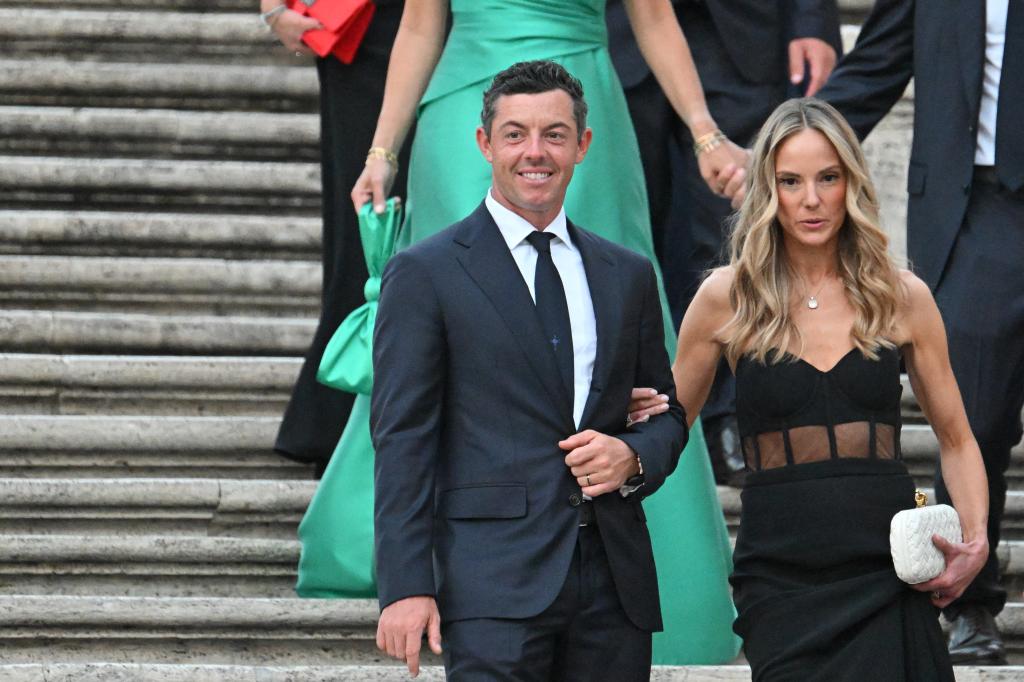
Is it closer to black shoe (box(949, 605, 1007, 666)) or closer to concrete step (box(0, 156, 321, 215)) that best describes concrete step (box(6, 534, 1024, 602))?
black shoe (box(949, 605, 1007, 666))

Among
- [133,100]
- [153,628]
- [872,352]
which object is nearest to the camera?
[872,352]

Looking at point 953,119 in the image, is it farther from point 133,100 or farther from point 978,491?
point 133,100

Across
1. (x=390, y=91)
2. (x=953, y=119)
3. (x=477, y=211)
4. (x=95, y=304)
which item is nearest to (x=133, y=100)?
(x=95, y=304)

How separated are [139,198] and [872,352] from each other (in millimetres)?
4320

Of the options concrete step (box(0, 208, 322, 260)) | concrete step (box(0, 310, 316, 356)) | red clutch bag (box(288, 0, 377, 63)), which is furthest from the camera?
concrete step (box(0, 208, 322, 260))

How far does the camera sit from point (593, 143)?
5.02 meters

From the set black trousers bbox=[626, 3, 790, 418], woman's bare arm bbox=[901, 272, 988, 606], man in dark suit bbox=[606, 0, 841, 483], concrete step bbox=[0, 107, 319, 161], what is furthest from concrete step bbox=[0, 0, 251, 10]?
woman's bare arm bbox=[901, 272, 988, 606]

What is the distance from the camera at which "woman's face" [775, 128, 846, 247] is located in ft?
12.6

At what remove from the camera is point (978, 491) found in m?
3.84

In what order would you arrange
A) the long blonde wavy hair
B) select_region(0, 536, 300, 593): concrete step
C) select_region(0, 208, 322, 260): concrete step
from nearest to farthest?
the long blonde wavy hair < select_region(0, 536, 300, 593): concrete step < select_region(0, 208, 322, 260): concrete step

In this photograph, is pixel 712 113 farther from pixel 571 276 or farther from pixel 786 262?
pixel 571 276

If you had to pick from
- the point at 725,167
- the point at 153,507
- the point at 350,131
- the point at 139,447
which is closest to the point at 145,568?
the point at 153,507

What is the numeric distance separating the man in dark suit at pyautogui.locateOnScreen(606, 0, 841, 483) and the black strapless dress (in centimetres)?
243

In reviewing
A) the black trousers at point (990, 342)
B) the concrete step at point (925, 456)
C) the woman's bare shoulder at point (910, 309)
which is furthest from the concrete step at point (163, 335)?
the woman's bare shoulder at point (910, 309)
